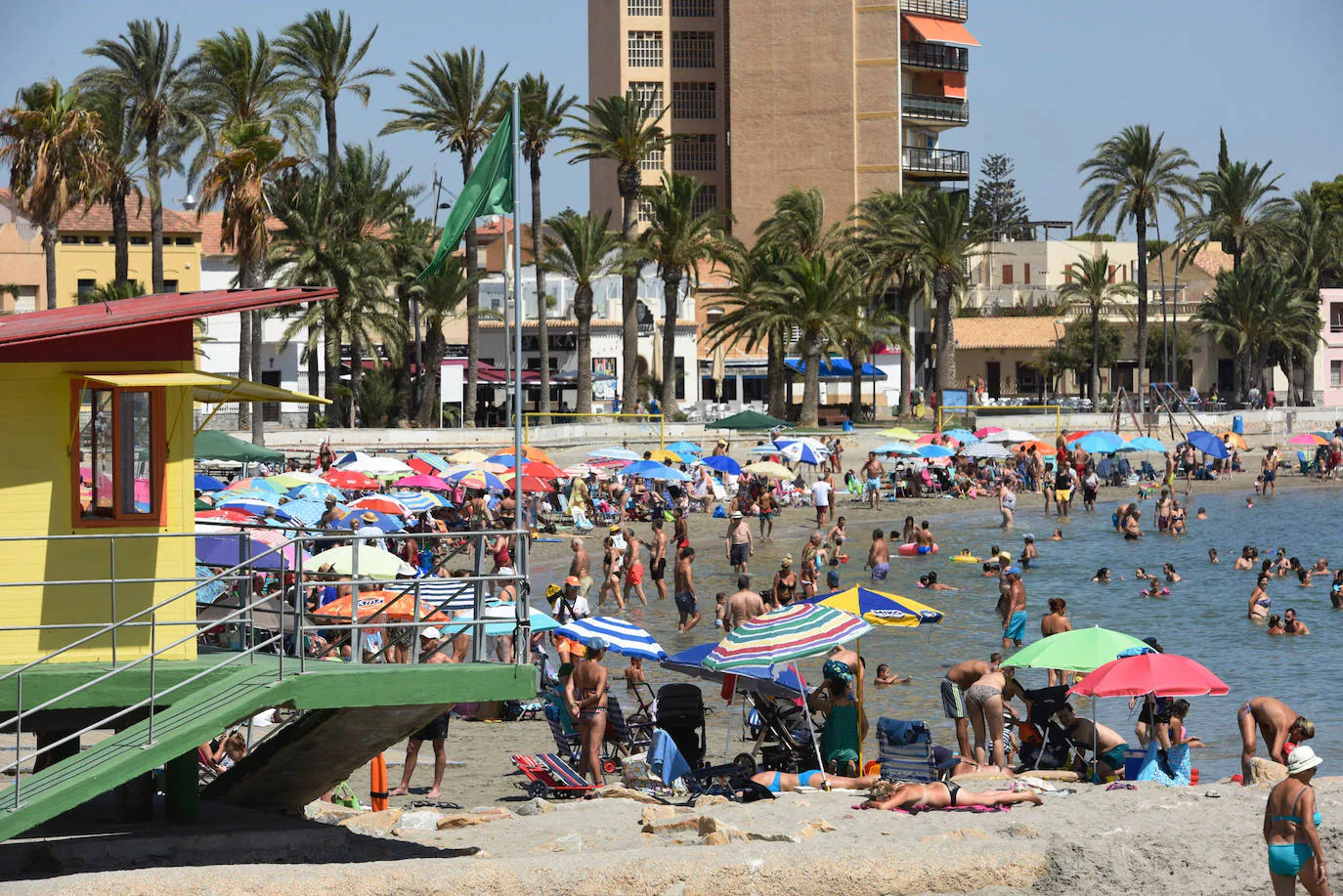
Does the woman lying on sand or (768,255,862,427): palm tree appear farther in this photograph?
(768,255,862,427): palm tree

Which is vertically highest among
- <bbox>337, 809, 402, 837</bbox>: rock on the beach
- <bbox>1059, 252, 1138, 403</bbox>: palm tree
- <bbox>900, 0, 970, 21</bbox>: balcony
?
<bbox>900, 0, 970, 21</bbox>: balcony

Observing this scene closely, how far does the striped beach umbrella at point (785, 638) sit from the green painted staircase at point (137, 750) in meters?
4.36

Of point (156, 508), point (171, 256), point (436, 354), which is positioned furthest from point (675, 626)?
point (171, 256)

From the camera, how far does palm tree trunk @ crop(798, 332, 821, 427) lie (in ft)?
170

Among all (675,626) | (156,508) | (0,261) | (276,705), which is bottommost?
(675,626)

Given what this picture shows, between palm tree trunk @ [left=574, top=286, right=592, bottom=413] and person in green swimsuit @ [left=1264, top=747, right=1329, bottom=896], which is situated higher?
palm tree trunk @ [left=574, top=286, right=592, bottom=413]

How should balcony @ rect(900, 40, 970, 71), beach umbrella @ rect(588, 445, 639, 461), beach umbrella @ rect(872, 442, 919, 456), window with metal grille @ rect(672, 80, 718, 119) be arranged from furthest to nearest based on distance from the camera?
1. window with metal grille @ rect(672, 80, 718, 119)
2. balcony @ rect(900, 40, 970, 71)
3. beach umbrella @ rect(872, 442, 919, 456)
4. beach umbrella @ rect(588, 445, 639, 461)

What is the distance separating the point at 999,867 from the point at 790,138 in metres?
70.6

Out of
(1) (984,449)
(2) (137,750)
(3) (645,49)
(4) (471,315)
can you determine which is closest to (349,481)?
(2) (137,750)

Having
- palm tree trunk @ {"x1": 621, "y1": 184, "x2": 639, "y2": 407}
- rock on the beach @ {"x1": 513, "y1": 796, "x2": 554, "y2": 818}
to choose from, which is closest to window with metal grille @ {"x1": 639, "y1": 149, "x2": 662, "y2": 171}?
palm tree trunk @ {"x1": 621, "y1": 184, "x2": 639, "y2": 407}

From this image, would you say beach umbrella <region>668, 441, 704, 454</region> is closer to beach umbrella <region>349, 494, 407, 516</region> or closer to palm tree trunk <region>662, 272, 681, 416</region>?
palm tree trunk <region>662, 272, 681, 416</region>

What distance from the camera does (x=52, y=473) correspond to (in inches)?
357

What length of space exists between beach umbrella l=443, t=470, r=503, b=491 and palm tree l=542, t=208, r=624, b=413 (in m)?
23.0

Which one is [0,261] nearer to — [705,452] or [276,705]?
[705,452]
